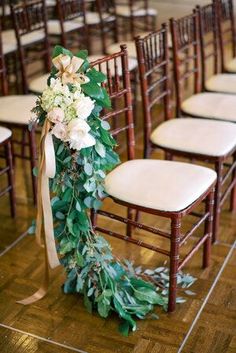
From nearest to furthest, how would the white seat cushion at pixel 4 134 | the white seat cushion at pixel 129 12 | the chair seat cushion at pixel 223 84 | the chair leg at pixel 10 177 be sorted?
the white seat cushion at pixel 4 134 < the chair leg at pixel 10 177 < the chair seat cushion at pixel 223 84 < the white seat cushion at pixel 129 12

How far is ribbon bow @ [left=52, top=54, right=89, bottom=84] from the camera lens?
180 cm

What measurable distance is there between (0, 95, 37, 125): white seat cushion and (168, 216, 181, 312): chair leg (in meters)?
0.98

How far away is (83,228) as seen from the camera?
6.49ft

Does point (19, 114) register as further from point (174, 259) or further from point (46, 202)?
point (174, 259)

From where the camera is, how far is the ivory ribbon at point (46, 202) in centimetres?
184

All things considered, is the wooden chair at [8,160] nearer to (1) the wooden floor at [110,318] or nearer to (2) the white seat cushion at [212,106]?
(1) the wooden floor at [110,318]

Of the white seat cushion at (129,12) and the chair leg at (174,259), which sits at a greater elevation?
the white seat cushion at (129,12)

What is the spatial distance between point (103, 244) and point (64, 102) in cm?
55

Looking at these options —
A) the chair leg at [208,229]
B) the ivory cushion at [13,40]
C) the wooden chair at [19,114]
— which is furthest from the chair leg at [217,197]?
the ivory cushion at [13,40]

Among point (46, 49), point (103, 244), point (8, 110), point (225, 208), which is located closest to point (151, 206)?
point (103, 244)

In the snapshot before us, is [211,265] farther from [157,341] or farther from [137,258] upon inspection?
[157,341]

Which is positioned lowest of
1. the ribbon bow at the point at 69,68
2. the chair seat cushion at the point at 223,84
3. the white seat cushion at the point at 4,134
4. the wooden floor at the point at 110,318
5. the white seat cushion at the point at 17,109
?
the wooden floor at the point at 110,318

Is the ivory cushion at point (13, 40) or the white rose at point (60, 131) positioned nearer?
the white rose at point (60, 131)

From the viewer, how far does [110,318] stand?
2.12 metres
